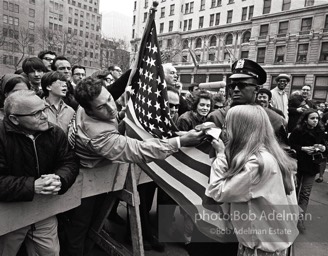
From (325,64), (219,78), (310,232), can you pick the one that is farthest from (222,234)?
(219,78)

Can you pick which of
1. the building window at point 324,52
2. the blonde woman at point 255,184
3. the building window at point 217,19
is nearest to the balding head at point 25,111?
the blonde woman at point 255,184

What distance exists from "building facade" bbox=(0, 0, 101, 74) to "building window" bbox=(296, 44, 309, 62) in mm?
34847

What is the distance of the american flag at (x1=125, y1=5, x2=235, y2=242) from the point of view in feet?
7.30

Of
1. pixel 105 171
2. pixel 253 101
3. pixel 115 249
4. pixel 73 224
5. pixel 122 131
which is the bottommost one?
pixel 115 249

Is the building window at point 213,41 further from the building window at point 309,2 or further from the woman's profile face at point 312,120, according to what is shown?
the woman's profile face at point 312,120

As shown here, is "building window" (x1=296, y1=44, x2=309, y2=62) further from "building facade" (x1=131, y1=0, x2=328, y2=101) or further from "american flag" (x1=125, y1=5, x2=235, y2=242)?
"american flag" (x1=125, y1=5, x2=235, y2=242)

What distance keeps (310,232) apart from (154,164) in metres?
3.05

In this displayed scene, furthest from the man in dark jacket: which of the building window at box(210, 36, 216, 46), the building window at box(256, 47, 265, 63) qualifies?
the building window at box(210, 36, 216, 46)

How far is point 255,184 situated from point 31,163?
65.5 inches

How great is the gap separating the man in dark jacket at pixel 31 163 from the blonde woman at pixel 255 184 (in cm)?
119

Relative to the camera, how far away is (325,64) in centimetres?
2864

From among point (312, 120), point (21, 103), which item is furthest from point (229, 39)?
point (21, 103)

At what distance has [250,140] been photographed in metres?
1.79

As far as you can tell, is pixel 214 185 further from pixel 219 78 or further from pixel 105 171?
pixel 219 78
